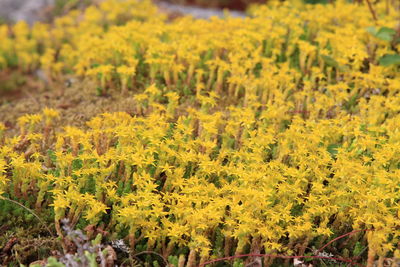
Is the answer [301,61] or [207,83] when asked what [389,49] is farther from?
[207,83]

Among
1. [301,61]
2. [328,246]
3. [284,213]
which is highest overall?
[301,61]

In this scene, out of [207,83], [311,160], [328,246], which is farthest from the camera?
[207,83]

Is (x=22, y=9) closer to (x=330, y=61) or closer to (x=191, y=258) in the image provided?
(x=330, y=61)

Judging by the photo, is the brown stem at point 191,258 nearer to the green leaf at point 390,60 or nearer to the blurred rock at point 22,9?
the green leaf at point 390,60

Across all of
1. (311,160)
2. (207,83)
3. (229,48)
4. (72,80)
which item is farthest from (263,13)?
(311,160)

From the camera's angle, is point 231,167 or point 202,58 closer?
point 231,167

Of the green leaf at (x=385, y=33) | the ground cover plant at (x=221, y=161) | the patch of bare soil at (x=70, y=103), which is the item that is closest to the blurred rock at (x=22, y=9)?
the patch of bare soil at (x=70, y=103)

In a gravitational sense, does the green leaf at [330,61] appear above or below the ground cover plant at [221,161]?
above
